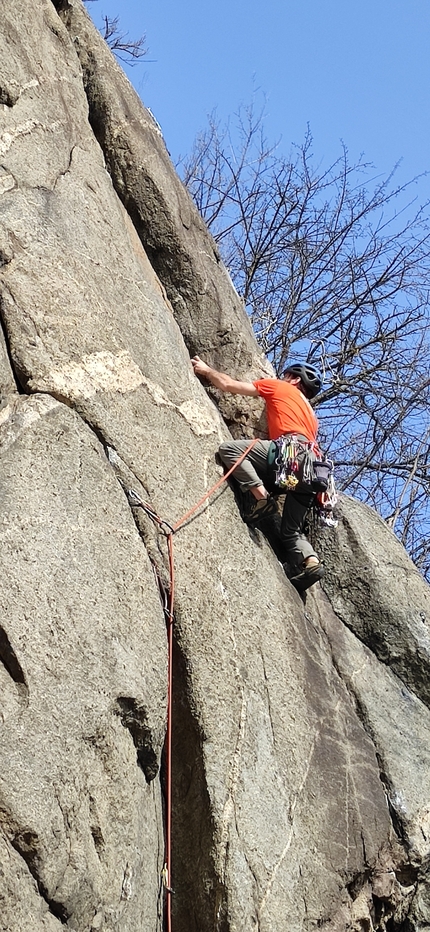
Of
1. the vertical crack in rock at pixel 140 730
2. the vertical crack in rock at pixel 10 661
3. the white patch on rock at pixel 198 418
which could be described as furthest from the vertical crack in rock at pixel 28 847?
the white patch on rock at pixel 198 418

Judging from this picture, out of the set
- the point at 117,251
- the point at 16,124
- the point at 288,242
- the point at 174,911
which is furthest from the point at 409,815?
the point at 288,242

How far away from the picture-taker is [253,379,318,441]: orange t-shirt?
7434 millimetres

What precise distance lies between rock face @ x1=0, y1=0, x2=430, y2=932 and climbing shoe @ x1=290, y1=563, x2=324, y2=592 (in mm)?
95

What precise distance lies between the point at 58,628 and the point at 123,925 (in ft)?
4.72

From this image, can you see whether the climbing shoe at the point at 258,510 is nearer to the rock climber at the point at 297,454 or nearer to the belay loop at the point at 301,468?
the rock climber at the point at 297,454

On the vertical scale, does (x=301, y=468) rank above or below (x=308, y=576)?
above

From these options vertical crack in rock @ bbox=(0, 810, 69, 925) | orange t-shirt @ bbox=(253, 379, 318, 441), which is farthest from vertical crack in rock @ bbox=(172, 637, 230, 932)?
orange t-shirt @ bbox=(253, 379, 318, 441)

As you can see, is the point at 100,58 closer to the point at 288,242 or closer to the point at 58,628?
the point at 58,628

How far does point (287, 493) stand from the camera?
7281 mm

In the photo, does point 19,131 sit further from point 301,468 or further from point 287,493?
point 287,493

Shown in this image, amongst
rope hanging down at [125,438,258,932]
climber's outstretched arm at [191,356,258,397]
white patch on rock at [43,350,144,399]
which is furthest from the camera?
climber's outstretched arm at [191,356,258,397]

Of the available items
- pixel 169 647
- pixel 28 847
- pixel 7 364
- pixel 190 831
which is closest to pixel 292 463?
pixel 169 647

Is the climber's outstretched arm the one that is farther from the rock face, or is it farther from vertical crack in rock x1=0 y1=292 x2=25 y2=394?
vertical crack in rock x1=0 y1=292 x2=25 y2=394

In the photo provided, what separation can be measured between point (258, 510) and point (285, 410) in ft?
2.94
